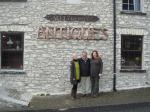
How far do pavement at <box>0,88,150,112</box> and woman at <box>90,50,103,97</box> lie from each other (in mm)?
352

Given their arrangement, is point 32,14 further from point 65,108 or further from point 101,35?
point 65,108

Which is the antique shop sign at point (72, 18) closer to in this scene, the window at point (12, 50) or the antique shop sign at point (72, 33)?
the antique shop sign at point (72, 33)

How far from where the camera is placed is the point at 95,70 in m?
19.9

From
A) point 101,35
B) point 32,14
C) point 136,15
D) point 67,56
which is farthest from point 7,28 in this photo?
point 136,15

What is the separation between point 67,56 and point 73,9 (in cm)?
218

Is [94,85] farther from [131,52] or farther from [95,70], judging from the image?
[131,52]

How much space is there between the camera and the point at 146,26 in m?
21.9

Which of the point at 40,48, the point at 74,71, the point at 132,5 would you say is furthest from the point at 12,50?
the point at 132,5

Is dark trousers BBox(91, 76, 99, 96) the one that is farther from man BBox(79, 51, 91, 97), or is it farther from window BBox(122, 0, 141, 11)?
window BBox(122, 0, 141, 11)

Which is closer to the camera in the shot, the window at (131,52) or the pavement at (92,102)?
the pavement at (92,102)

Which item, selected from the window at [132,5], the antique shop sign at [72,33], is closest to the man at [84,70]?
the antique shop sign at [72,33]

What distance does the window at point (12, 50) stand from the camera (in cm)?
2103

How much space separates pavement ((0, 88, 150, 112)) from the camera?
1705 cm

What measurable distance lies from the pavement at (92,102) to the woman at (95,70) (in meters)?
0.35
